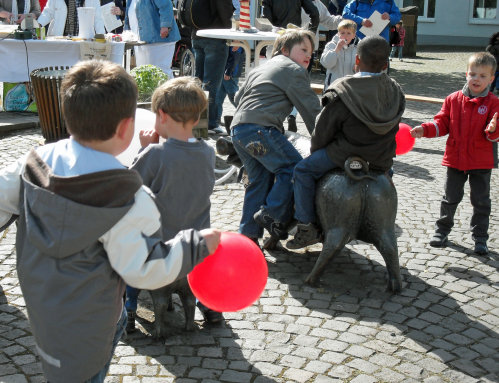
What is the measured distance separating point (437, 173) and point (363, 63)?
3.96 m

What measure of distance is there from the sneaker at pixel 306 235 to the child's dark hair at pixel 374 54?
46.2 inches

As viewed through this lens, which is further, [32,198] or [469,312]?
[469,312]

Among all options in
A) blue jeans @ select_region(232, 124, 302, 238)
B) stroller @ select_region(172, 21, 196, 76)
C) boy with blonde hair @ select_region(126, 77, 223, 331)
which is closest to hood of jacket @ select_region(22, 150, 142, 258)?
boy with blonde hair @ select_region(126, 77, 223, 331)

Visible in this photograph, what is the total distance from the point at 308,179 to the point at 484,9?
107 ft

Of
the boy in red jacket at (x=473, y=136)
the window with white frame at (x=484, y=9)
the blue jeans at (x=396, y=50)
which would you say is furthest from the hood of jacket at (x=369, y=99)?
the window with white frame at (x=484, y=9)

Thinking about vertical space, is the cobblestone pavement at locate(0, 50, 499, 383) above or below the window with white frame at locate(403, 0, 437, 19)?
below

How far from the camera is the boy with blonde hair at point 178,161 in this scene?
3621mm

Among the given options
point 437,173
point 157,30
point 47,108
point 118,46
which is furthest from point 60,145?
point 157,30

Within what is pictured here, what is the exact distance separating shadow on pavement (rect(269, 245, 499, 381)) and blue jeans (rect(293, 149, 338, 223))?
1.60 ft

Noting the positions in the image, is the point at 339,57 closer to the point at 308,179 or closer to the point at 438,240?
the point at 438,240

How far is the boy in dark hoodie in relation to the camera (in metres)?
4.44

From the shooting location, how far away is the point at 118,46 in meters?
9.70

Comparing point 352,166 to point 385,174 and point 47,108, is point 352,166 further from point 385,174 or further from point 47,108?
point 47,108

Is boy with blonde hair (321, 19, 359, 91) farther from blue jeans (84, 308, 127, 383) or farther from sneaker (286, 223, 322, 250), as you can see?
blue jeans (84, 308, 127, 383)
